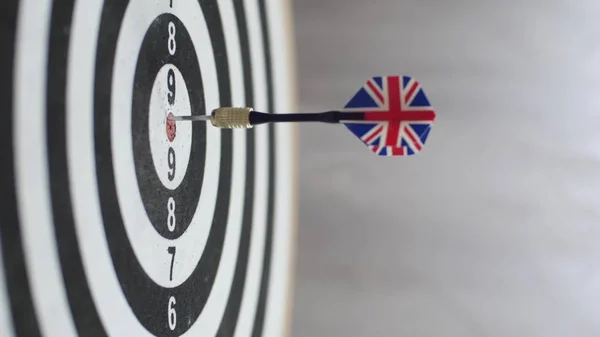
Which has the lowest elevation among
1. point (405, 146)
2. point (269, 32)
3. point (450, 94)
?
point (405, 146)

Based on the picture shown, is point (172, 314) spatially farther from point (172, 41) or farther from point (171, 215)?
point (172, 41)

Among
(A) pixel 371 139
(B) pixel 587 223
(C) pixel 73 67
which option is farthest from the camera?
(B) pixel 587 223

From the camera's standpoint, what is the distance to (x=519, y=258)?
0.86 m

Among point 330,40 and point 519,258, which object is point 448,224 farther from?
point 330,40

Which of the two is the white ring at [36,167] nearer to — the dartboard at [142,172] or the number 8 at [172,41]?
the dartboard at [142,172]

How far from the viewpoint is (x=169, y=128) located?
63 cm

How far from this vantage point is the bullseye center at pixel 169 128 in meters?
0.60

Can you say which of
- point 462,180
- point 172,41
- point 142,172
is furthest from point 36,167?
point 462,180

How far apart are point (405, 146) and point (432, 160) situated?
28 cm

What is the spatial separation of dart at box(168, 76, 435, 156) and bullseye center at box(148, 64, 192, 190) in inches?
4.0

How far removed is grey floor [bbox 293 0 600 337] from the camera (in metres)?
0.85

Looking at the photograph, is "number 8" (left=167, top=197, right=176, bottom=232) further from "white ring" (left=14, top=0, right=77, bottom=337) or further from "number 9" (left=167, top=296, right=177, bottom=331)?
"white ring" (left=14, top=0, right=77, bottom=337)

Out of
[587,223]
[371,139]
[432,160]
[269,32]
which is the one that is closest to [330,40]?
[269,32]

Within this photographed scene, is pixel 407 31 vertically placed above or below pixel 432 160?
above
